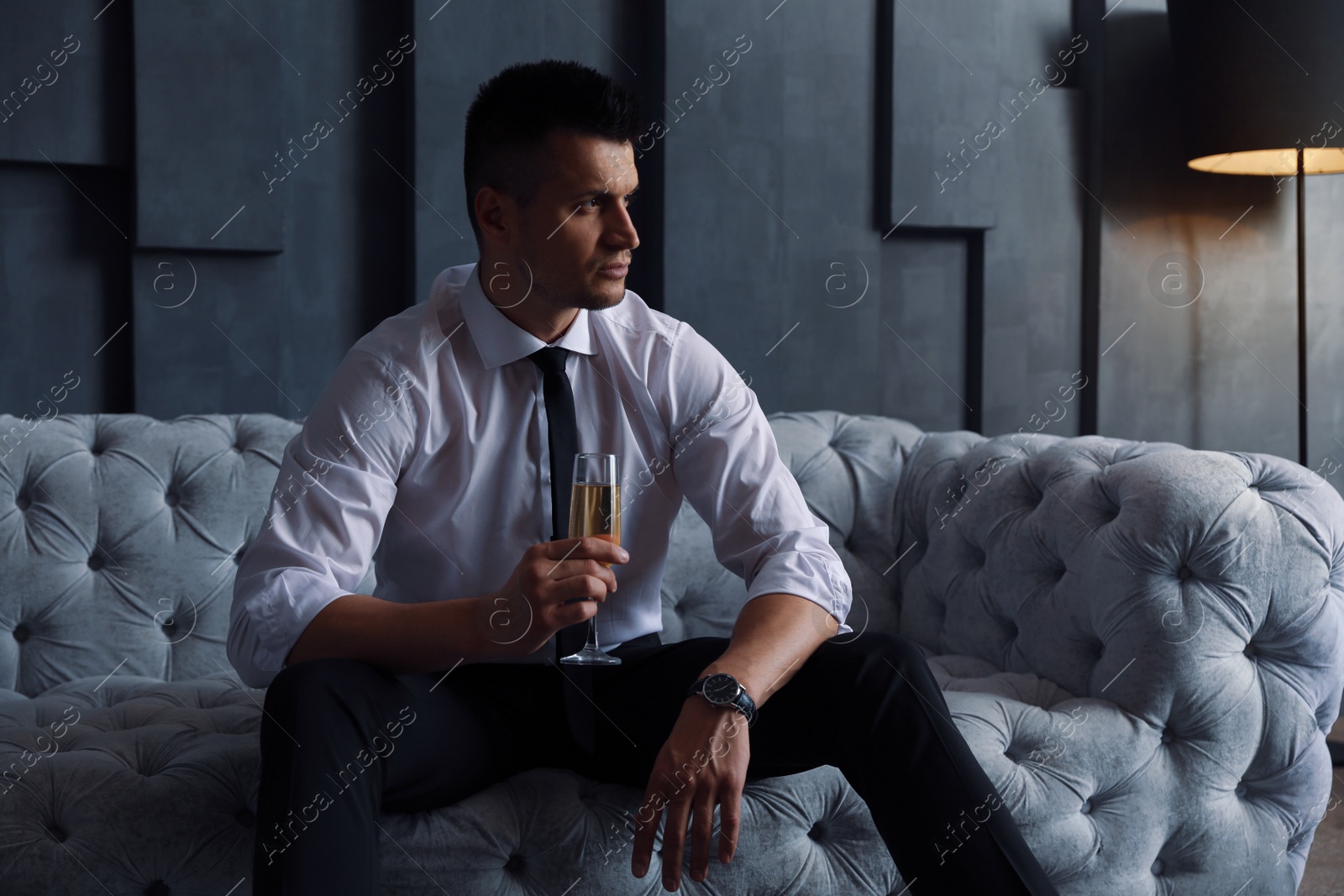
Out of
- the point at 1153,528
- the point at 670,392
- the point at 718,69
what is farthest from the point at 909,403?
the point at 670,392

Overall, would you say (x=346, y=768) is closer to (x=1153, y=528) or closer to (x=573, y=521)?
(x=573, y=521)

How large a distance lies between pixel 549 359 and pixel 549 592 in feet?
1.44

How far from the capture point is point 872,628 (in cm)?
212

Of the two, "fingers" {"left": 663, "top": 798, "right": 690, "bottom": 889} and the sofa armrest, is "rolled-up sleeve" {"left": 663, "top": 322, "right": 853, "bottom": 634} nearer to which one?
"fingers" {"left": 663, "top": 798, "right": 690, "bottom": 889}

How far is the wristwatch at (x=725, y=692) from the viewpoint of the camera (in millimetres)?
1203

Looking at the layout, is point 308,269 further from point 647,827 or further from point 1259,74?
point 1259,74

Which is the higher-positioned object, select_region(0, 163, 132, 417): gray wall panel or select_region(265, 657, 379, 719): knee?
select_region(0, 163, 132, 417): gray wall panel

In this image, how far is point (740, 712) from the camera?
1.21m

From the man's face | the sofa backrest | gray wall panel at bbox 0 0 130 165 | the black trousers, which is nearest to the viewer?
the black trousers

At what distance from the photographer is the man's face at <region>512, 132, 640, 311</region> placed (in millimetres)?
1501

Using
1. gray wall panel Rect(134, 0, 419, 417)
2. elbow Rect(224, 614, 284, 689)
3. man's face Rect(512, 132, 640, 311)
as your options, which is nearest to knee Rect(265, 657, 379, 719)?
elbow Rect(224, 614, 284, 689)

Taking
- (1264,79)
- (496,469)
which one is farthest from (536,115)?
(1264,79)

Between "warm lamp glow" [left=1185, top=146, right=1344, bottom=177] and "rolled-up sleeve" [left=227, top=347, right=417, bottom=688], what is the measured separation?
218 centimetres

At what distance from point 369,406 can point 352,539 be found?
18 cm
